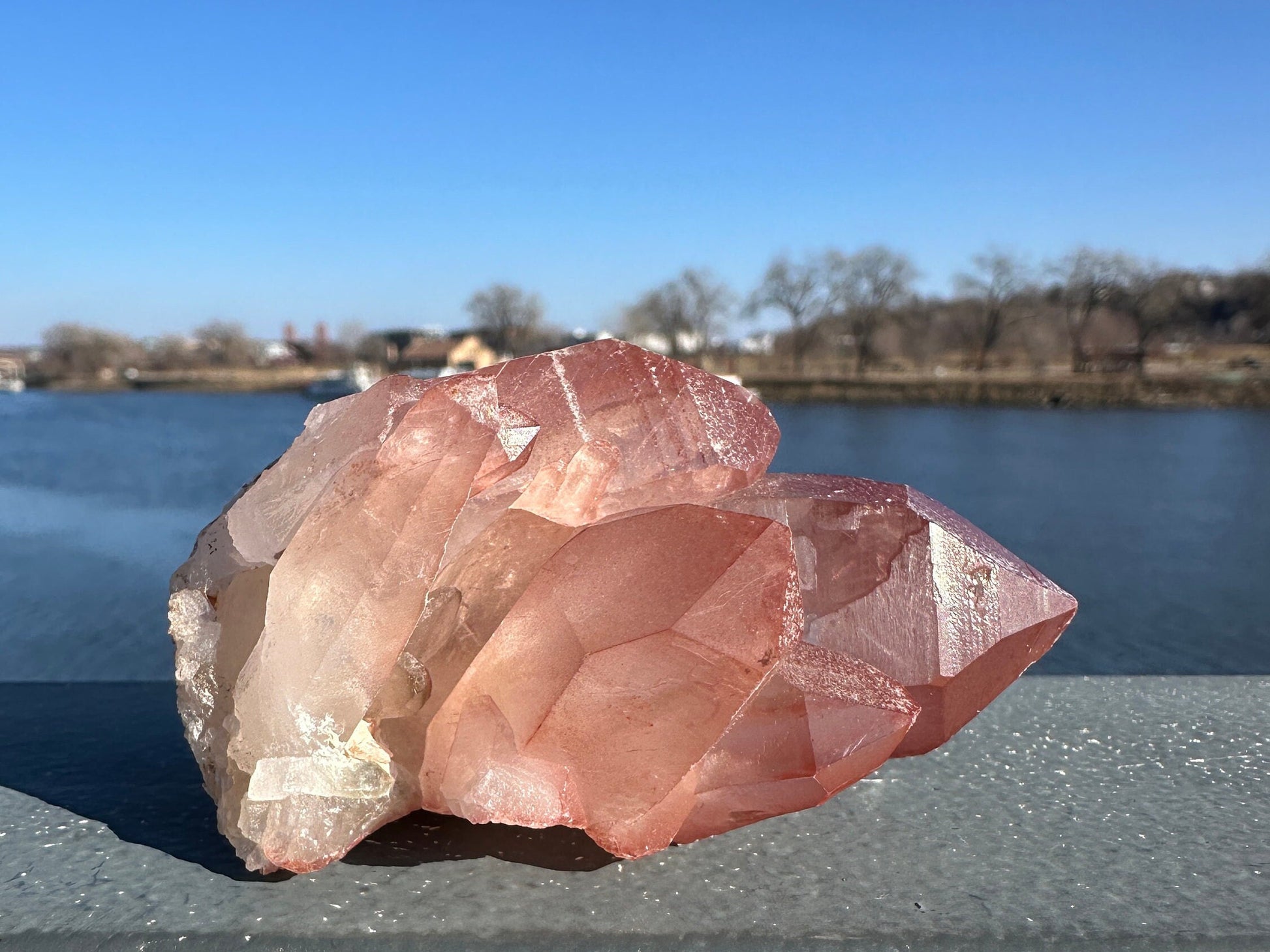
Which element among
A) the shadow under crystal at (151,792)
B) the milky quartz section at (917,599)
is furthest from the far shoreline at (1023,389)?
the milky quartz section at (917,599)

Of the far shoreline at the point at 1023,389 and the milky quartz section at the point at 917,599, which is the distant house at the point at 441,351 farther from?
the milky quartz section at the point at 917,599

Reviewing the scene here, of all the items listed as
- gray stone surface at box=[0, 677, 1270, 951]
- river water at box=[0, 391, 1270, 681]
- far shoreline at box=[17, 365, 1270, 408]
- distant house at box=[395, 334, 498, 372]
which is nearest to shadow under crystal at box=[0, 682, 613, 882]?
gray stone surface at box=[0, 677, 1270, 951]

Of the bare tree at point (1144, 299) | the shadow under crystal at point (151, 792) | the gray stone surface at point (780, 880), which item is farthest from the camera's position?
the bare tree at point (1144, 299)

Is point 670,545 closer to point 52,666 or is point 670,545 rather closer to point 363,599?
point 363,599

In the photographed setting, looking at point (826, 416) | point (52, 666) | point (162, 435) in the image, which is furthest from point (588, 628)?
point (826, 416)

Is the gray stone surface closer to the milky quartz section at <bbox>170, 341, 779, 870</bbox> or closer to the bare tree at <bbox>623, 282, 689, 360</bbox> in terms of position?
the milky quartz section at <bbox>170, 341, 779, 870</bbox>

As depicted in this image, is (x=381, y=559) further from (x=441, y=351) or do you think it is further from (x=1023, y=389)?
(x=441, y=351)

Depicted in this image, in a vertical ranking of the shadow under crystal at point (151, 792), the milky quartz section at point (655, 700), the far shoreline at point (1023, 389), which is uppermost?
the milky quartz section at point (655, 700)

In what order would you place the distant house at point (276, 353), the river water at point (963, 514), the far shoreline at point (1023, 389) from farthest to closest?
the distant house at point (276, 353), the far shoreline at point (1023, 389), the river water at point (963, 514)
